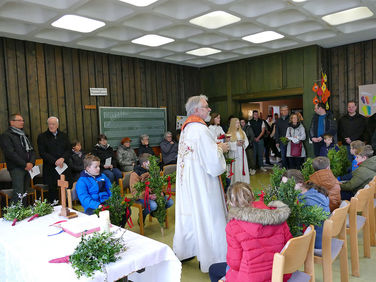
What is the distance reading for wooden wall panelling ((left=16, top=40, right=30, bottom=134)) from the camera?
19.9 feet

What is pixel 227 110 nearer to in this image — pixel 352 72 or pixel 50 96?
pixel 352 72

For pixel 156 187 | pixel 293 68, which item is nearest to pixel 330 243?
pixel 156 187

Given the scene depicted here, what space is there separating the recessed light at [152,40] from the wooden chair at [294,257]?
544cm

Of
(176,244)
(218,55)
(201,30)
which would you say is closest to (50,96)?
(201,30)

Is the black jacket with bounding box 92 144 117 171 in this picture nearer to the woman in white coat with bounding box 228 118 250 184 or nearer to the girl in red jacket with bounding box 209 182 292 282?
the woman in white coat with bounding box 228 118 250 184

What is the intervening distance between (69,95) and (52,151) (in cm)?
182

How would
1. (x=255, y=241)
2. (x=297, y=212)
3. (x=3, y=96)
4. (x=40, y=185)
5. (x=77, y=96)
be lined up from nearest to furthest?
(x=255, y=241), (x=297, y=212), (x=40, y=185), (x=3, y=96), (x=77, y=96)

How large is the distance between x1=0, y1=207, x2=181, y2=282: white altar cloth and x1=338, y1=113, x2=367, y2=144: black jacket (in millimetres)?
6074

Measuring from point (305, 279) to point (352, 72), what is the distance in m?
6.92

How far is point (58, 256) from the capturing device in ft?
5.74

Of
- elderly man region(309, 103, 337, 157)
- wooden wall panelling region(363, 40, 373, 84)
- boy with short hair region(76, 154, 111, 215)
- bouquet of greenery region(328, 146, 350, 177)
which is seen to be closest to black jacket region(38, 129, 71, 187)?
boy with short hair region(76, 154, 111, 215)

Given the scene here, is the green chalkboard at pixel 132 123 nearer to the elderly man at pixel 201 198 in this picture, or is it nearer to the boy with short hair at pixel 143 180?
the boy with short hair at pixel 143 180

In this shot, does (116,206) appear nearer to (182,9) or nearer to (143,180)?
(143,180)

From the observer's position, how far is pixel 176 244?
3035 millimetres
